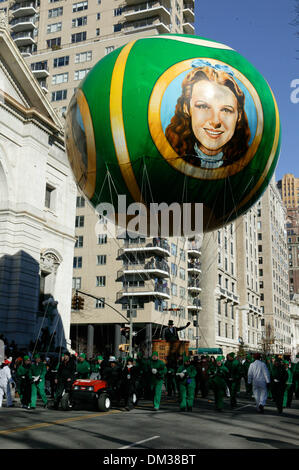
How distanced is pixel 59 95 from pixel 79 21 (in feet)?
38.2

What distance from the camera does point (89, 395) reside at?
48.0 ft

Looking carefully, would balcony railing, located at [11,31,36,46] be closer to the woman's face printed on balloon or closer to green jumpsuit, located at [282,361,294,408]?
green jumpsuit, located at [282,361,294,408]

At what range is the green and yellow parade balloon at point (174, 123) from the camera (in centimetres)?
963

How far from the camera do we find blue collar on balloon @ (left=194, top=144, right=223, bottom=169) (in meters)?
9.89

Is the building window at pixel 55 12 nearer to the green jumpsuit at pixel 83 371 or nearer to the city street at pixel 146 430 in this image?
the green jumpsuit at pixel 83 371

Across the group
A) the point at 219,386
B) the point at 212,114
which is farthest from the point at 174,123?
the point at 219,386

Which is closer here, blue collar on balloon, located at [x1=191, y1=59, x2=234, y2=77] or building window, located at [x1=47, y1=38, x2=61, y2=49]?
blue collar on balloon, located at [x1=191, y1=59, x2=234, y2=77]

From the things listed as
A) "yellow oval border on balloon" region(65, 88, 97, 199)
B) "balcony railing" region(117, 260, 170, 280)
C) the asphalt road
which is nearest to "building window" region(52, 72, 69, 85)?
"balcony railing" region(117, 260, 170, 280)

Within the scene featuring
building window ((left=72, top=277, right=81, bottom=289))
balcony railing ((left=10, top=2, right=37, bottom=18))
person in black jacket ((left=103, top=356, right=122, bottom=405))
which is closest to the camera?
person in black jacket ((left=103, top=356, right=122, bottom=405))

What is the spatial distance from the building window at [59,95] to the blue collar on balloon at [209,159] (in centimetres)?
6049

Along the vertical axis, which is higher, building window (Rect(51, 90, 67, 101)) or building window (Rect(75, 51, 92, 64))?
building window (Rect(75, 51, 92, 64))

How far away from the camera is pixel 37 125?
32.8m

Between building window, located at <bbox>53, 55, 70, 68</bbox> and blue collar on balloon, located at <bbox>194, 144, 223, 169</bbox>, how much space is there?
6292 cm
